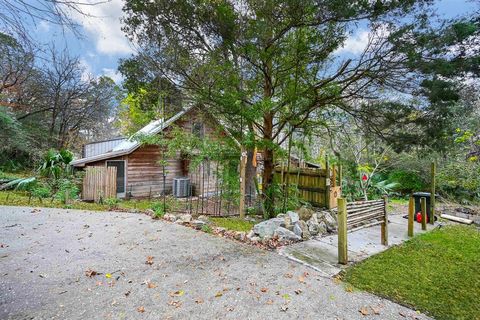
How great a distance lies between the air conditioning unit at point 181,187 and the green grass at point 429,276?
33.4ft

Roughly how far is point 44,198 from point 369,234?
11.1 metres

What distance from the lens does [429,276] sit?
12.6 ft

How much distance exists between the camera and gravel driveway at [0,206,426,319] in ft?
9.15

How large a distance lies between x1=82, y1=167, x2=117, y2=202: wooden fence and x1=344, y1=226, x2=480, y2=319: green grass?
35.1 feet

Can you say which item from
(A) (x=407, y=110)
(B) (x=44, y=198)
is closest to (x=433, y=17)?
(A) (x=407, y=110)

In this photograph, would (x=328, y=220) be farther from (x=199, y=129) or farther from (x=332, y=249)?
(x=199, y=129)

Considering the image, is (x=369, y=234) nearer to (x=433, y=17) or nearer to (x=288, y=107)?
(x=288, y=107)

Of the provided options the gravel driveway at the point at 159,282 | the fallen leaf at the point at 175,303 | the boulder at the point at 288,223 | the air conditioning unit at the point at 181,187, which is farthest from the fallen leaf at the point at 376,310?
the air conditioning unit at the point at 181,187

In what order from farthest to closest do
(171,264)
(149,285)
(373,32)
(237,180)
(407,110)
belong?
1. (237,180)
2. (407,110)
3. (373,32)
4. (171,264)
5. (149,285)

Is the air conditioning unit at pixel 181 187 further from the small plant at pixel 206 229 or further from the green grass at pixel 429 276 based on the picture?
the green grass at pixel 429 276

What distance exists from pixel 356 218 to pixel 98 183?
1077 centimetres

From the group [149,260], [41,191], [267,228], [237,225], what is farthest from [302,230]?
[41,191]

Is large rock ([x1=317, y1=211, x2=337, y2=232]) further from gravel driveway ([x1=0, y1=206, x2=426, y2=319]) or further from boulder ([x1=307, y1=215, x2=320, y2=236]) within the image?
gravel driveway ([x1=0, y1=206, x2=426, y2=319])

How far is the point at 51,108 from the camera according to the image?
60.0 feet
